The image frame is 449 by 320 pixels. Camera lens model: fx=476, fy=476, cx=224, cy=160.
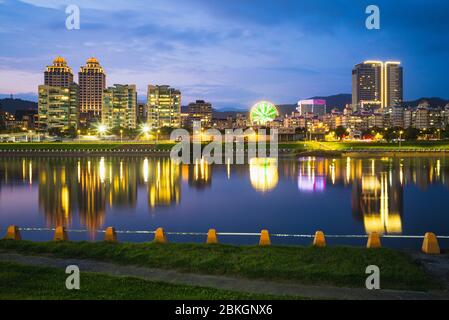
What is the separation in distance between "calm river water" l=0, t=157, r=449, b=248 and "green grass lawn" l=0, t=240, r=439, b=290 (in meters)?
6.46

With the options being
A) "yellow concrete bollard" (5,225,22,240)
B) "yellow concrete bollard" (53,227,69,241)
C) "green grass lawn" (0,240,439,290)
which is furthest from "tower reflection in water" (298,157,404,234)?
"yellow concrete bollard" (5,225,22,240)

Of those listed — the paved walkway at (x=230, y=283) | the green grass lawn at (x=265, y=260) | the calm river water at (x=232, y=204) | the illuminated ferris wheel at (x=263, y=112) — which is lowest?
the calm river water at (x=232, y=204)

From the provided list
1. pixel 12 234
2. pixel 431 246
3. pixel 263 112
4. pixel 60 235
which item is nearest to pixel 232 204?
pixel 60 235

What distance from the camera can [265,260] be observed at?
1391 cm

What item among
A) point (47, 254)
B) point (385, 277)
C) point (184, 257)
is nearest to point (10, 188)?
point (47, 254)

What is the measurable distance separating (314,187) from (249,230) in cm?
1994

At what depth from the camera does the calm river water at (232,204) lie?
25.7 m

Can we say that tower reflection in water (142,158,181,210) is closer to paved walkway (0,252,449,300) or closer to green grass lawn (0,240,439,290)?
green grass lawn (0,240,439,290)

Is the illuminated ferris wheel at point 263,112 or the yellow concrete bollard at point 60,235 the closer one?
the yellow concrete bollard at point 60,235

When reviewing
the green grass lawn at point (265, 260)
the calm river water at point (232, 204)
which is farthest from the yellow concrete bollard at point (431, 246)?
the calm river water at point (232, 204)

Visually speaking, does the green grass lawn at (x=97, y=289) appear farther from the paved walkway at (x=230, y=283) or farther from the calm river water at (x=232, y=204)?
the calm river water at (x=232, y=204)

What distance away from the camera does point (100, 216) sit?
94.4 feet

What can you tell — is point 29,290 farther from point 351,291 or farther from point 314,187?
point 314,187

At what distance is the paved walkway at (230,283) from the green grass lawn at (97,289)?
0.67 metres
